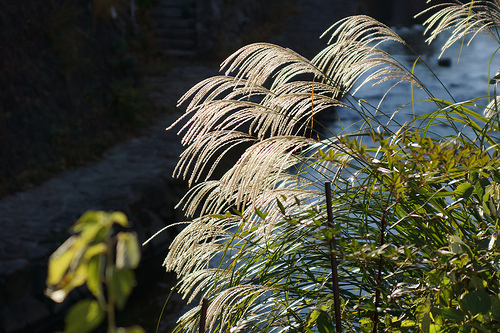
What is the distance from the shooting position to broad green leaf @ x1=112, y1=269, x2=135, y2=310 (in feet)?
1.01

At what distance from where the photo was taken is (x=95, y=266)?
32 centimetres

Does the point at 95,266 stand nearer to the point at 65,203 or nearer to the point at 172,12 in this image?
the point at 65,203

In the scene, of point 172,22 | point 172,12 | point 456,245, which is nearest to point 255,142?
point 456,245

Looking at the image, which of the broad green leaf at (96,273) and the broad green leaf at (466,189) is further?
the broad green leaf at (466,189)

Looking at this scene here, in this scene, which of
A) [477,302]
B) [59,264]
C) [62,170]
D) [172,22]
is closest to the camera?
[59,264]

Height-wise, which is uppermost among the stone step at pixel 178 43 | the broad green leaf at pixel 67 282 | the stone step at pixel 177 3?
the broad green leaf at pixel 67 282

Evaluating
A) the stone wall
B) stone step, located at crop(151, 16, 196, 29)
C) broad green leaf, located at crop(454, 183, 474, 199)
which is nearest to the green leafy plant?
broad green leaf, located at crop(454, 183, 474, 199)

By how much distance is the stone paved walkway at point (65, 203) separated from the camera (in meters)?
4.07

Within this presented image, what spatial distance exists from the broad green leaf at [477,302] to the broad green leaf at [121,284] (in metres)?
0.93

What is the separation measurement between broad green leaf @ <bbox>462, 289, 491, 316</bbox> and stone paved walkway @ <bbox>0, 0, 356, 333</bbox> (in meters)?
3.71

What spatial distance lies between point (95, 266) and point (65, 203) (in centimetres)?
498

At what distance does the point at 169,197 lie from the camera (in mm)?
5633

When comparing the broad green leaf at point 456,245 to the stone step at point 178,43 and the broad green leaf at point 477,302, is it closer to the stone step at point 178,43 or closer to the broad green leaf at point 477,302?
the broad green leaf at point 477,302

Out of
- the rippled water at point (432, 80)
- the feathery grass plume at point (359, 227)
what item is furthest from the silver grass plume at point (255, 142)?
the rippled water at point (432, 80)
